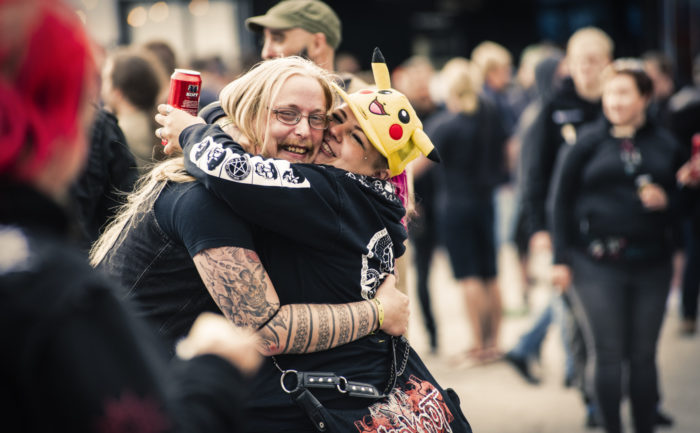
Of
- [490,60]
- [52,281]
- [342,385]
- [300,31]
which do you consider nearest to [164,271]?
[342,385]

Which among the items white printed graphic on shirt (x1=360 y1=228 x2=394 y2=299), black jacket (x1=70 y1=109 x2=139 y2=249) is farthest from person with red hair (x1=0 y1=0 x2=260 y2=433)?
black jacket (x1=70 y1=109 x2=139 y2=249)

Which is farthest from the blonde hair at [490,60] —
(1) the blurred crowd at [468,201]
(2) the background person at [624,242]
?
(2) the background person at [624,242]

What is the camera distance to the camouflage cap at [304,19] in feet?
13.3

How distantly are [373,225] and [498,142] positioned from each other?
521 centimetres

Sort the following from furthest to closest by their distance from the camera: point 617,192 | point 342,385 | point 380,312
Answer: point 617,192 < point 380,312 < point 342,385

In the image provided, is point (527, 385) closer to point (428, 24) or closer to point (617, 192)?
point (617, 192)

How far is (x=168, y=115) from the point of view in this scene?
2.46 metres

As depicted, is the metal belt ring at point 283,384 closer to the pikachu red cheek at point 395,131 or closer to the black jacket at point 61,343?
the pikachu red cheek at point 395,131

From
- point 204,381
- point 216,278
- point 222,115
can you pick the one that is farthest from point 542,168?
point 204,381

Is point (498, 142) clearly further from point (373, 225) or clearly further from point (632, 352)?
point (373, 225)

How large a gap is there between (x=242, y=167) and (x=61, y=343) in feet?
3.50

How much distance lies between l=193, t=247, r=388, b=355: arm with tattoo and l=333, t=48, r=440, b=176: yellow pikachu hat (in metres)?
0.50

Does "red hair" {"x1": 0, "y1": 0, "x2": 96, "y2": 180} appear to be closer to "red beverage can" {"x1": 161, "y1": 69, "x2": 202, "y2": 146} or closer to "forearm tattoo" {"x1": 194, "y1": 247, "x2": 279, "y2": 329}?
"forearm tattoo" {"x1": 194, "y1": 247, "x2": 279, "y2": 329}

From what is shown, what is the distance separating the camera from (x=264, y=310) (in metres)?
2.16
